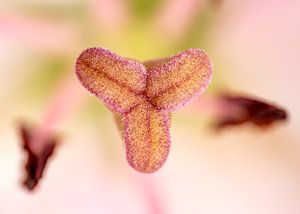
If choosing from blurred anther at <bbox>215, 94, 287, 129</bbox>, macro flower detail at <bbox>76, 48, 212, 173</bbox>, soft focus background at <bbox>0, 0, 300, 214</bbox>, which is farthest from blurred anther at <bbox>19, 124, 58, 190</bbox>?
blurred anther at <bbox>215, 94, 287, 129</bbox>

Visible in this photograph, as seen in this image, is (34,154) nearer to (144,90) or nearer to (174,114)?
(144,90)

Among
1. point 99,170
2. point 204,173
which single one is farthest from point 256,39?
point 99,170

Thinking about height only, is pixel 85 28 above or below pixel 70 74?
above

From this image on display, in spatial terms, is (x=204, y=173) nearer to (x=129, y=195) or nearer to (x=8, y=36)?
(x=129, y=195)

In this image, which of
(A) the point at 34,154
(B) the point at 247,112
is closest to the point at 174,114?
(B) the point at 247,112

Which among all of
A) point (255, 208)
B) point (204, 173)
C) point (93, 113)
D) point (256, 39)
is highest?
point (256, 39)

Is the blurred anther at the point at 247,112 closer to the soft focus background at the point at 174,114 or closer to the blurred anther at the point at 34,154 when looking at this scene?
the soft focus background at the point at 174,114
